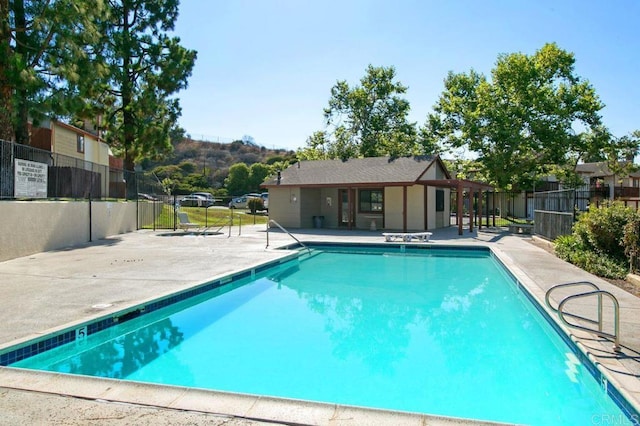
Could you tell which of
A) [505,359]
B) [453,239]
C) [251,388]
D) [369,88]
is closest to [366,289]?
[505,359]

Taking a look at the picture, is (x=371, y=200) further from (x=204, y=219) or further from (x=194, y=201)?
(x=194, y=201)

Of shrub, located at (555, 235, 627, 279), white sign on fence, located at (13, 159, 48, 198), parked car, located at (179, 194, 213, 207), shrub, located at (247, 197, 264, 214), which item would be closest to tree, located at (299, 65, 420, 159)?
shrub, located at (247, 197, 264, 214)

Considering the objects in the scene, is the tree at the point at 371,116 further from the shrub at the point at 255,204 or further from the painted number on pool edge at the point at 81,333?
the painted number on pool edge at the point at 81,333

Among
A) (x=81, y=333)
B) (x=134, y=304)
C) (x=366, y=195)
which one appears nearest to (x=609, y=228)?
(x=134, y=304)

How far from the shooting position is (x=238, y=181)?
50.4 meters

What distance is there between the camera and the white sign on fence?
37.6 feet

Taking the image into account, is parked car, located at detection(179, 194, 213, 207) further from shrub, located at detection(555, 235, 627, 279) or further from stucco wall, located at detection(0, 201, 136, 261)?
shrub, located at detection(555, 235, 627, 279)

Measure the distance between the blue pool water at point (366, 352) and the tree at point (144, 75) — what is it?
15.1 metres

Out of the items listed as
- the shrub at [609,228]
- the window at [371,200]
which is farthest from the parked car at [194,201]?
the shrub at [609,228]

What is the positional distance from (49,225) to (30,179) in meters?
1.39

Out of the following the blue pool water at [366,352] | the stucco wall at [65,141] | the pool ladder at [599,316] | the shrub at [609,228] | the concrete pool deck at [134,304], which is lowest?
the blue pool water at [366,352]

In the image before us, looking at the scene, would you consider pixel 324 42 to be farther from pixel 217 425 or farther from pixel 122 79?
pixel 217 425

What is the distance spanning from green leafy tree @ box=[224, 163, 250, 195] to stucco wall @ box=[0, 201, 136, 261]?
33.0 metres

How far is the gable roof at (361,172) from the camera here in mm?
19781
